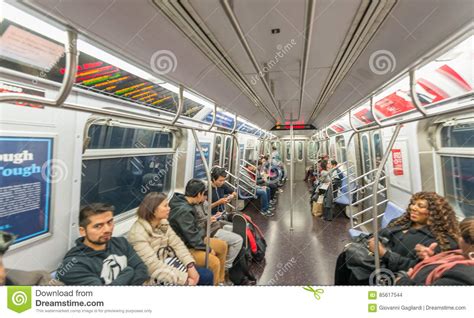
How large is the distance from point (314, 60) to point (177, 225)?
182 centimetres

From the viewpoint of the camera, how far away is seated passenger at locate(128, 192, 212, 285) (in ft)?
4.78

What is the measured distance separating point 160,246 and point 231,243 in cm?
83

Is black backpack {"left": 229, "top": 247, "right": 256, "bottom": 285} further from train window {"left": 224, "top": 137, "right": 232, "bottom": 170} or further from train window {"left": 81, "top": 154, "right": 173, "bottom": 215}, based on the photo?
train window {"left": 224, "top": 137, "right": 232, "bottom": 170}

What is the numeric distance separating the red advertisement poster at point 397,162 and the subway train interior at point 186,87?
2 cm

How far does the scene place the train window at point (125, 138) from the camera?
1.57 m

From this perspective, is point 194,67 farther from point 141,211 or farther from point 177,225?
point 177,225

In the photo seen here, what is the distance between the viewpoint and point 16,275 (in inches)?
43.0

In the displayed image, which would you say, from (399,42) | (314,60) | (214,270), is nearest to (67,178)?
(214,270)

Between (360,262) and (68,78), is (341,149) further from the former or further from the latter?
(68,78)

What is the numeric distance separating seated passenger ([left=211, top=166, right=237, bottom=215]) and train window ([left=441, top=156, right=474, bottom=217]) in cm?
215

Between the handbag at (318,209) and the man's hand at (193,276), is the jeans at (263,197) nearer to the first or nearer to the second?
the handbag at (318,209)

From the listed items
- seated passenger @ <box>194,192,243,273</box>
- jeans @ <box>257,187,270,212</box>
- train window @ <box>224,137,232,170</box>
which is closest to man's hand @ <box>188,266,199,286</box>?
seated passenger @ <box>194,192,243,273</box>

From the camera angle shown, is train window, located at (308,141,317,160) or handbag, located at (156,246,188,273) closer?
handbag, located at (156,246,188,273)

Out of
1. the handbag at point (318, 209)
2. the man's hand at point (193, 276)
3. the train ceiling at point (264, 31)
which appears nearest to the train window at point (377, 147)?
the handbag at point (318, 209)
